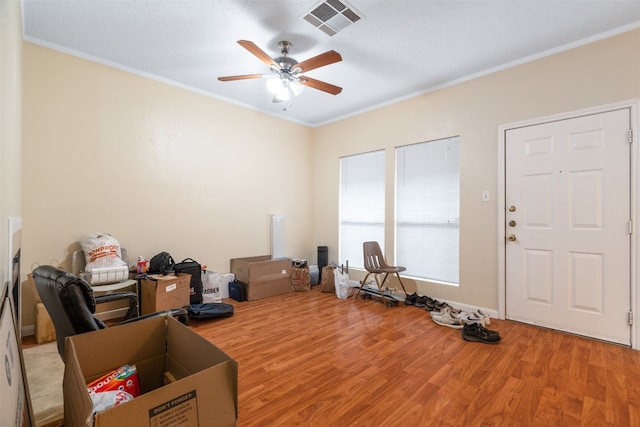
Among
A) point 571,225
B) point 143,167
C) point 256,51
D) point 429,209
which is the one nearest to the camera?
point 256,51

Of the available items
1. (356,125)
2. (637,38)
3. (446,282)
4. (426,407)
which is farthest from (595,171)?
(356,125)

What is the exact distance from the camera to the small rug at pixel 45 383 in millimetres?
1299

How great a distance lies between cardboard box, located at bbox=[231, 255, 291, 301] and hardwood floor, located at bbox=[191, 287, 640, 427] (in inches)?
31.9

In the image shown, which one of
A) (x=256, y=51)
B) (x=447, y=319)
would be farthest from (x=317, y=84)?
(x=447, y=319)

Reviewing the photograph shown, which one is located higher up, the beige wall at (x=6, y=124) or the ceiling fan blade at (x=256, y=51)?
the ceiling fan blade at (x=256, y=51)

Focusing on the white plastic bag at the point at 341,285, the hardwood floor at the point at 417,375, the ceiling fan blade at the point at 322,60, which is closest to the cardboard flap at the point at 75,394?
the hardwood floor at the point at 417,375

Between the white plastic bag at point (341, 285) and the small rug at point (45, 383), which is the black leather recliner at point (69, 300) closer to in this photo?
the small rug at point (45, 383)

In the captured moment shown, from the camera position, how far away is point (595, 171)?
2789 millimetres

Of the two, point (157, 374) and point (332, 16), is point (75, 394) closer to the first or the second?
point (157, 374)

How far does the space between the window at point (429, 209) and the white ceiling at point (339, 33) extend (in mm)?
964

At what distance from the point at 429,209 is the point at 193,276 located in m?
3.22

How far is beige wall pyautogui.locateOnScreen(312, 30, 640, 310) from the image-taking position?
2.74m

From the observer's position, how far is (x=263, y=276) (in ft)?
13.7

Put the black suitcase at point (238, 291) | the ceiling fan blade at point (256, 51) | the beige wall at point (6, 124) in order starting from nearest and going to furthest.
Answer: the beige wall at point (6, 124)
the ceiling fan blade at point (256, 51)
the black suitcase at point (238, 291)
